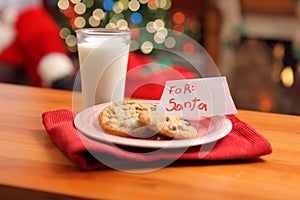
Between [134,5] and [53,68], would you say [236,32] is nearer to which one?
[134,5]

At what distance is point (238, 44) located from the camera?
3527mm

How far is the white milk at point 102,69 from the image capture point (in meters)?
1.08

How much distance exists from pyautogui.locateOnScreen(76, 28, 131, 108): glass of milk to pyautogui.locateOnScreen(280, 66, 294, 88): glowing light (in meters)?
2.38

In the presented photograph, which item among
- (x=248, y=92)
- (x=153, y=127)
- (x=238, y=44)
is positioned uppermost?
(x=153, y=127)

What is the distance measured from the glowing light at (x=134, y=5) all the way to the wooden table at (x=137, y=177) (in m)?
2.32

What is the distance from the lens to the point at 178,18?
12.0ft

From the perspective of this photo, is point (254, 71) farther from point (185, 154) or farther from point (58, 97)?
point (185, 154)

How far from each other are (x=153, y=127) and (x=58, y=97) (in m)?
0.51

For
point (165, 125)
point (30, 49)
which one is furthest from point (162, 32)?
point (165, 125)

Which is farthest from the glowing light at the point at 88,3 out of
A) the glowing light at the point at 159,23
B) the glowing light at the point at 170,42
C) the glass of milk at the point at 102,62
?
the glass of milk at the point at 102,62

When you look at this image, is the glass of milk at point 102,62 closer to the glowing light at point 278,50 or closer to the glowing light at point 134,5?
the glowing light at point 134,5

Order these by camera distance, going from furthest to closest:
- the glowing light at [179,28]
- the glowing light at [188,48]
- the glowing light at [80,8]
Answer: the glowing light at [188,48] → the glowing light at [179,28] → the glowing light at [80,8]

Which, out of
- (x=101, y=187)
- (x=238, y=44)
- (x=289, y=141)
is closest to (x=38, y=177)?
(x=101, y=187)

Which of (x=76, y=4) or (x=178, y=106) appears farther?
(x=76, y=4)
